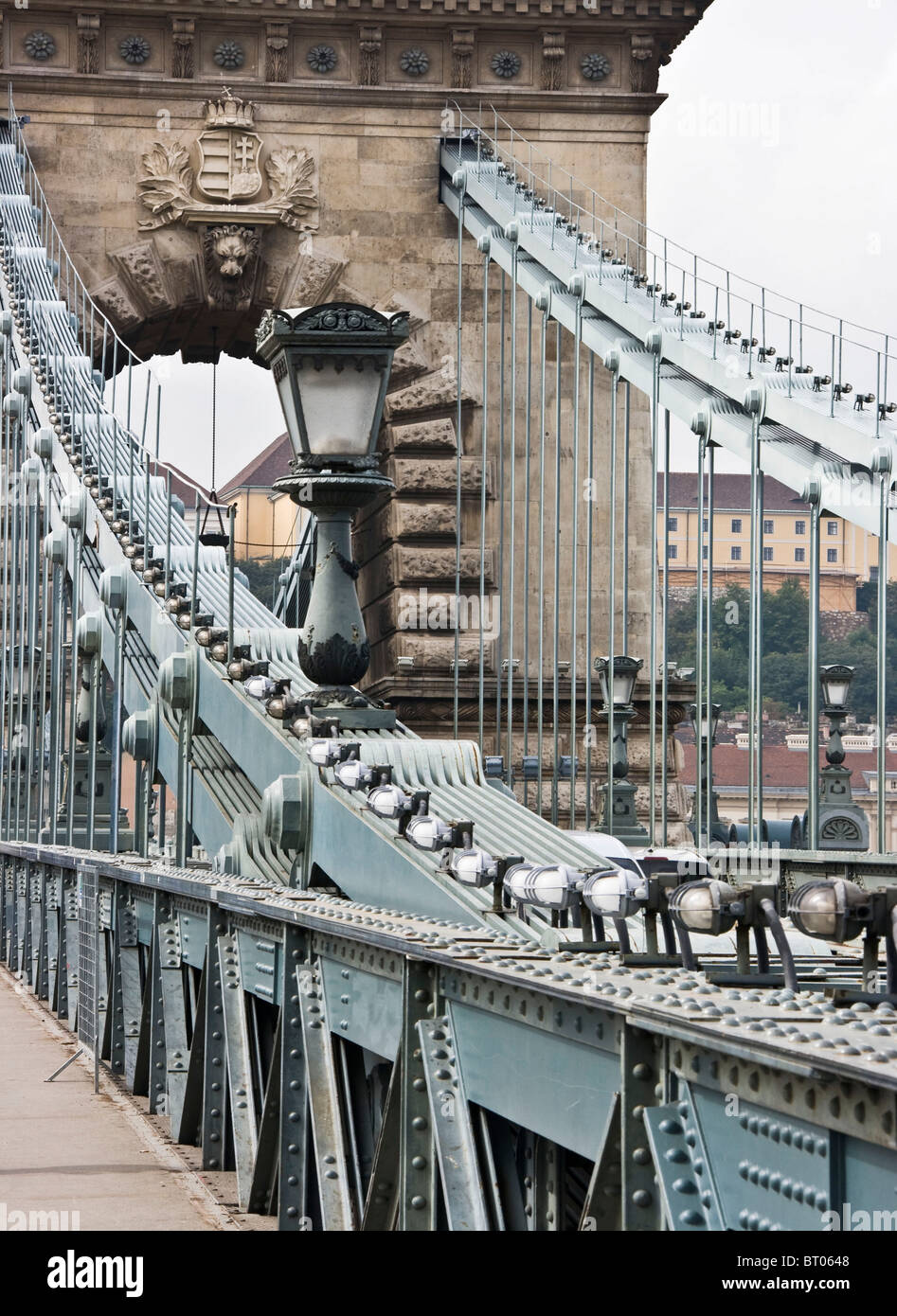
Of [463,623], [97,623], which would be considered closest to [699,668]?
[97,623]

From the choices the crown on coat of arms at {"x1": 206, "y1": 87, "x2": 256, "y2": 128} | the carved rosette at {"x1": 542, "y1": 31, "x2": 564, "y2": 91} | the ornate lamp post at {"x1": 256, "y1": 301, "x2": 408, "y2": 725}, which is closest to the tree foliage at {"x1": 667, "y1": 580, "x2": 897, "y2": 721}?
the ornate lamp post at {"x1": 256, "y1": 301, "x2": 408, "y2": 725}

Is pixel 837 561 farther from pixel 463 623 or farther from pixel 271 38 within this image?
pixel 271 38

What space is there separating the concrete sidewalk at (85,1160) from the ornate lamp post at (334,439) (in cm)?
185

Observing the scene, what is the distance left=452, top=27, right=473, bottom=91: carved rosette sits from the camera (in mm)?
26250

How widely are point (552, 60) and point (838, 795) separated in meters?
8.98

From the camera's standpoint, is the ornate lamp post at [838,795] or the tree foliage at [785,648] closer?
the tree foliage at [785,648]

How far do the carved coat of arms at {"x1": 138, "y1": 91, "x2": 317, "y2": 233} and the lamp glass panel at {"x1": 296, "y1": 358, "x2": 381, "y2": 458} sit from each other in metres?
16.9

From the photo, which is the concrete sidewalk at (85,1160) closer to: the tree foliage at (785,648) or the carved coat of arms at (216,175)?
the tree foliage at (785,648)

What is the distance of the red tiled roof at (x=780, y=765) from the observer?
136 ft

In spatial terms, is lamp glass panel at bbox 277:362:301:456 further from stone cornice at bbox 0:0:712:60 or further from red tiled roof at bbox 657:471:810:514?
red tiled roof at bbox 657:471:810:514

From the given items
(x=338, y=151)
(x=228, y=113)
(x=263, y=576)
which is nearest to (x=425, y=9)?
(x=338, y=151)

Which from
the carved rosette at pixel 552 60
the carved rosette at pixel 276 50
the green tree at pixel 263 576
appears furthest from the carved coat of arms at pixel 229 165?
the green tree at pixel 263 576

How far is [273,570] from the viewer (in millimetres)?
28047

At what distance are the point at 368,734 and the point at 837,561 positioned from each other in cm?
1394
